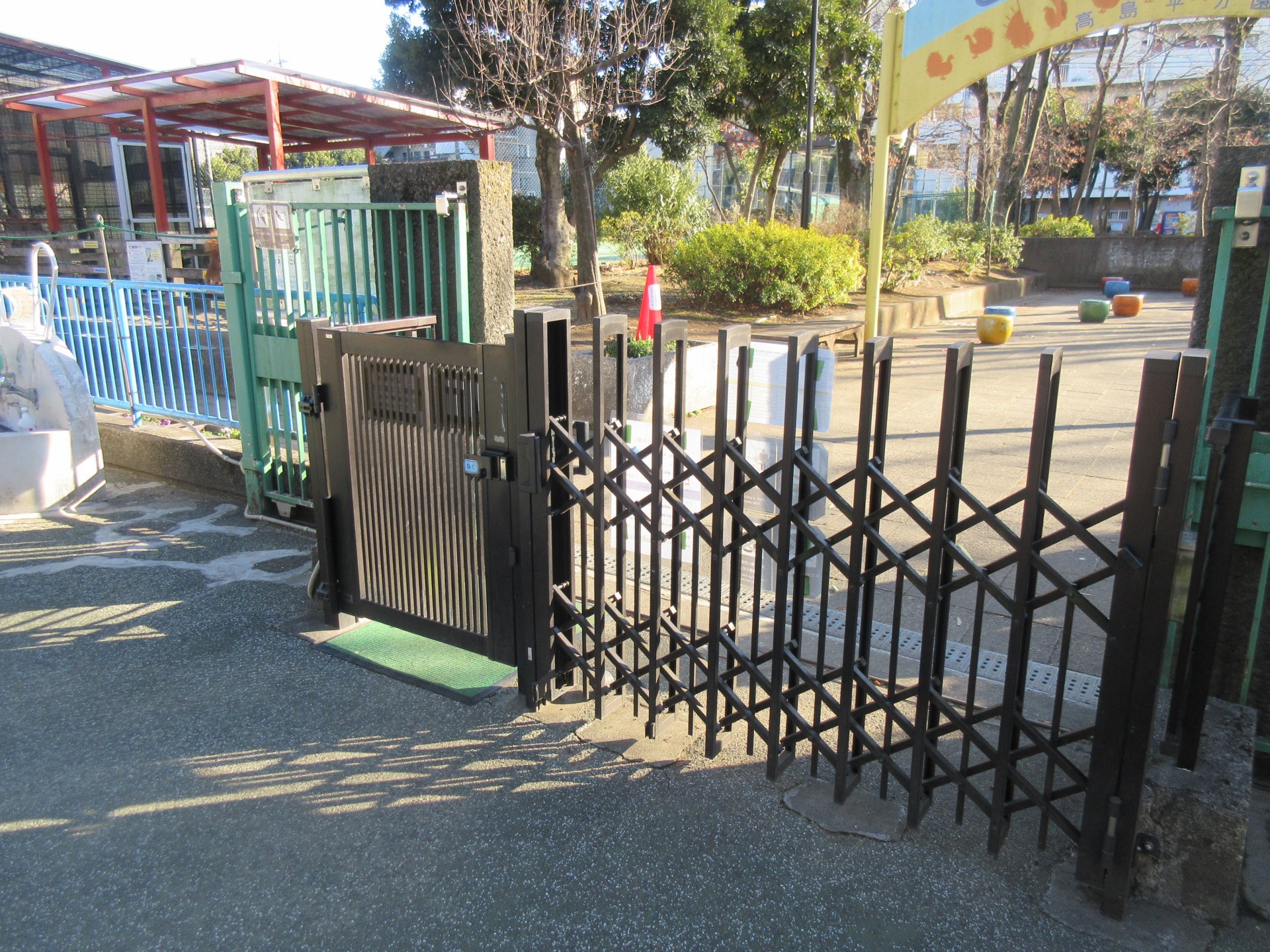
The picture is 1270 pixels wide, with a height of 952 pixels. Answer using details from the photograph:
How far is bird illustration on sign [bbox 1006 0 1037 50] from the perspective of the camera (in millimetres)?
5652

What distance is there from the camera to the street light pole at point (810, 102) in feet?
50.3

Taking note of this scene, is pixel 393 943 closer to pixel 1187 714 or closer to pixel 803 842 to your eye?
pixel 803 842

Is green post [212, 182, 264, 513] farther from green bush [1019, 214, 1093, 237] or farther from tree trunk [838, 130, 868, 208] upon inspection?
green bush [1019, 214, 1093, 237]

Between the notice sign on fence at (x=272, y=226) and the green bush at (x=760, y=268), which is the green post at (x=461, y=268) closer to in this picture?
the notice sign on fence at (x=272, y=226)

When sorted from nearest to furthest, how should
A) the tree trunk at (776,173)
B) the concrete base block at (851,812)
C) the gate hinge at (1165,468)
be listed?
the gate hinge at (1165,468) → the concrete base block at (851,812) → the tree trunk at (776,173)

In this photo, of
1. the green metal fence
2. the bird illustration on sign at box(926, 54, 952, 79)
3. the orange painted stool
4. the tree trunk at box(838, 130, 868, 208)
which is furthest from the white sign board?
the tree trunk at box(838, 130, 868, 208)

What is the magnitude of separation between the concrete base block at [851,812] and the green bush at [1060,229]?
27023mm

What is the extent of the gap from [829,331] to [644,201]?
8268mm

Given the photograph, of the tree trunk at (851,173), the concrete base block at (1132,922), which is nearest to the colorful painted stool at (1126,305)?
the tree trunk at (851,173)

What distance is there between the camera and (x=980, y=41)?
6023 mm

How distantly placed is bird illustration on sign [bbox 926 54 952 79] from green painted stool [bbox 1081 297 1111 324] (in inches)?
497

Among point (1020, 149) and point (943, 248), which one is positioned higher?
point (1020, 149)

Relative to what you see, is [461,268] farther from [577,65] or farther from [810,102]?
[810,102]

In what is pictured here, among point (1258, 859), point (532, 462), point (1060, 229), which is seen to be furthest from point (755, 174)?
point (1258, 859)
